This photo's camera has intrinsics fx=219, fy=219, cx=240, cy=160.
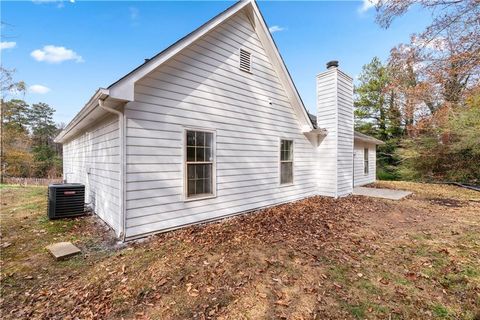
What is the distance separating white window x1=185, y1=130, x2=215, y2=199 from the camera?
5.16 m

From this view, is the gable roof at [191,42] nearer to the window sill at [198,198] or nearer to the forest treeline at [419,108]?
the window sill at [198,198]

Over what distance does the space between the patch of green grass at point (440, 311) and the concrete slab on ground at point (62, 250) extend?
522 centimetres

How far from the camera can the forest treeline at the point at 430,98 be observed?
6.24 metres

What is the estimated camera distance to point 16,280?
3.07m

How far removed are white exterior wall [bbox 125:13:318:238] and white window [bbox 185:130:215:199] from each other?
0.16 m

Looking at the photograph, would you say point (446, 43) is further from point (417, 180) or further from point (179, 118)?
point (417, 180)

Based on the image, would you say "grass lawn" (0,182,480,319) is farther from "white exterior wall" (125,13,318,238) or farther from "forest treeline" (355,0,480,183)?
"forest treeline" (355,0,480,183)

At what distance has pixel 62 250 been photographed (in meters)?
3.85

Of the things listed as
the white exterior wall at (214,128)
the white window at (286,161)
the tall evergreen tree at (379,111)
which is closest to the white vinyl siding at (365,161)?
the white exterior wall at (214,128)

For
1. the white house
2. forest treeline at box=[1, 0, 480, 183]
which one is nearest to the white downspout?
the white house

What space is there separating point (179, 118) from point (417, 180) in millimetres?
19257

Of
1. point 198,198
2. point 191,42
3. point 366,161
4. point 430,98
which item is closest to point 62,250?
point 198,198

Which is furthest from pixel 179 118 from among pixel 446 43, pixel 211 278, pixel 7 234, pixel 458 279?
pixel 446 43

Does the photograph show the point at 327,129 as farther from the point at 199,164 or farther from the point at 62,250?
the point at 62,250
